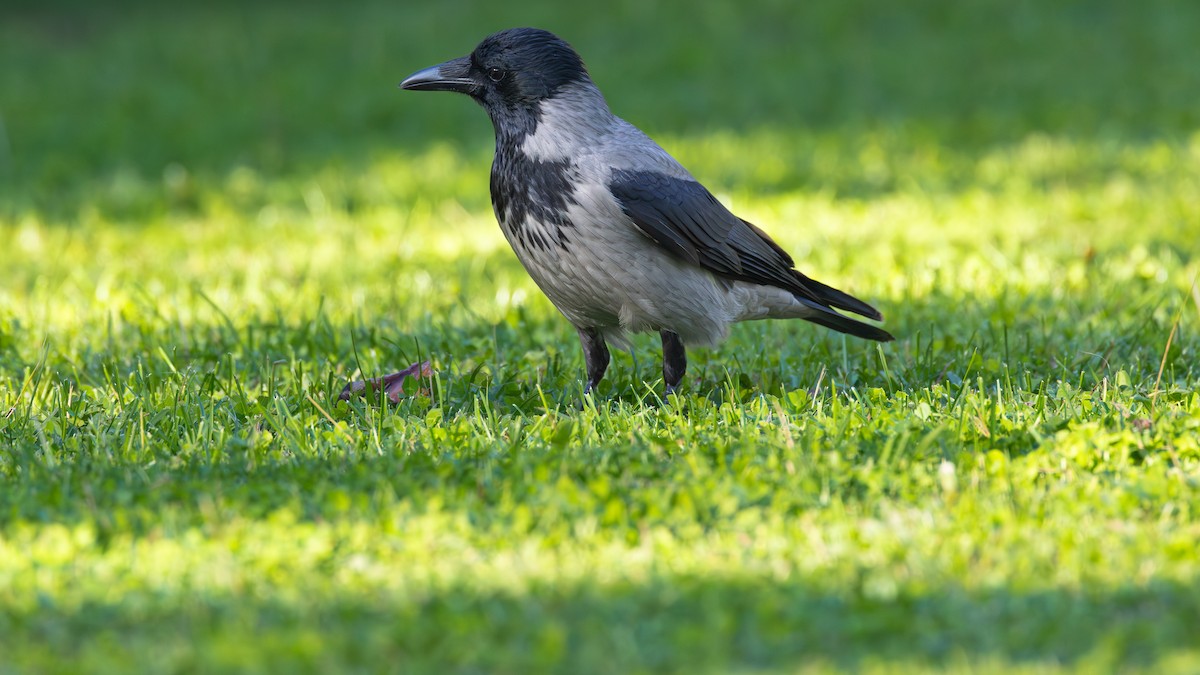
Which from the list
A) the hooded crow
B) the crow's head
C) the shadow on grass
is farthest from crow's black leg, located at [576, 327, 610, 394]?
the shadow on grass

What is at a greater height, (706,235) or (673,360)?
(706,235)

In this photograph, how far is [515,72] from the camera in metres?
5.48

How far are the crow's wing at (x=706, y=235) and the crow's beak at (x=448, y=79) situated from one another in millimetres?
796

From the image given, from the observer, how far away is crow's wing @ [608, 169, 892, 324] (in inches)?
204

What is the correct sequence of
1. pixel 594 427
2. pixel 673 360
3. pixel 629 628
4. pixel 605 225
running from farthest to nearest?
pixel 673 360, pixel 605 225, pixel 594 427, pixel 629 628

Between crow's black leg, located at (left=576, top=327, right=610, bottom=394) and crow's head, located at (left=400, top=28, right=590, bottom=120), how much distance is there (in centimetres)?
88

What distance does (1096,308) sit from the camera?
258 inches

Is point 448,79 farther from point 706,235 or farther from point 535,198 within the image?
point 706,235

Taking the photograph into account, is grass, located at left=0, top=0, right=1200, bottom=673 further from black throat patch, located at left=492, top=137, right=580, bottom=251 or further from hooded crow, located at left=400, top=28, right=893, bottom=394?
black throat patch, located at left=492, top=137, right=580, bottom=251

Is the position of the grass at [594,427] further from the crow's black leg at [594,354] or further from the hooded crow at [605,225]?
the hooded crow at [605,225]

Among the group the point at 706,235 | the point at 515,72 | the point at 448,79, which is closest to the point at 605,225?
the point at 706,235

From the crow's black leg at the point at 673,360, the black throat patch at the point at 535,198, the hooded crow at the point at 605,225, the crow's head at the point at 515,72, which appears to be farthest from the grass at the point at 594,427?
the crow's head at the point at 515,72

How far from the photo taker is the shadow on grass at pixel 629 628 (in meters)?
3.14

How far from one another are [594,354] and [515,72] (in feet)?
3.66
